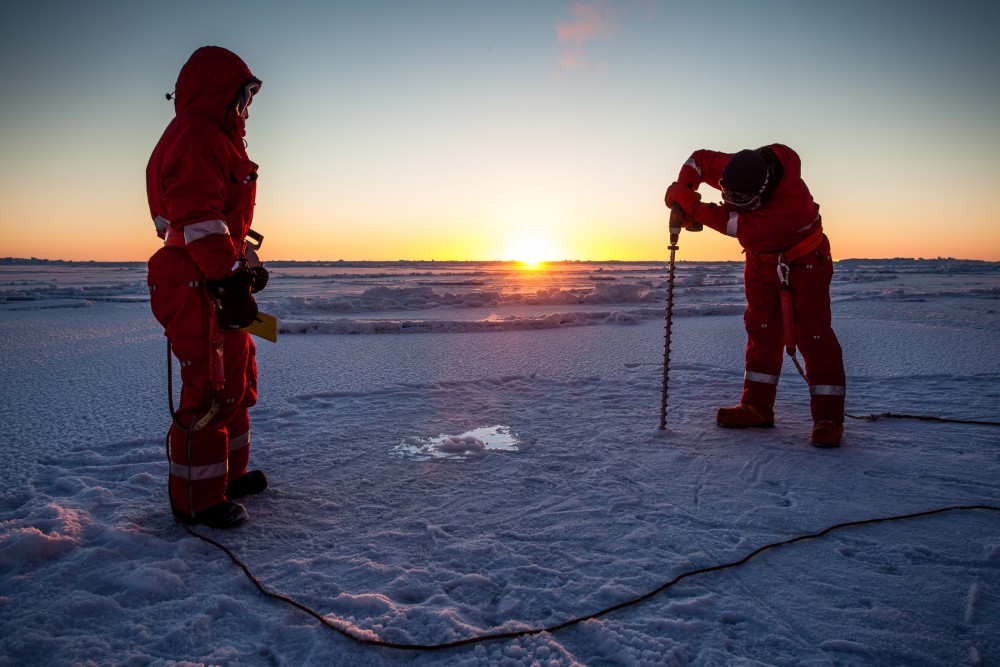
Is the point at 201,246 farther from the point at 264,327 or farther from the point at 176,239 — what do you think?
the point at 264,327

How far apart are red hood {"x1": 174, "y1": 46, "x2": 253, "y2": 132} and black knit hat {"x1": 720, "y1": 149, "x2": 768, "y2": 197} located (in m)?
2.68

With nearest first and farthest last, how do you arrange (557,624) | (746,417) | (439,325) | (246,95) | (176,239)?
1. (557,624)
2. (176,239)
3. (246,95)
4. (746,417)
5. (439,325)

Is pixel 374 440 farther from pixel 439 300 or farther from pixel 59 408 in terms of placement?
pixel 439 300

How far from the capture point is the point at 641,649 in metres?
1.63

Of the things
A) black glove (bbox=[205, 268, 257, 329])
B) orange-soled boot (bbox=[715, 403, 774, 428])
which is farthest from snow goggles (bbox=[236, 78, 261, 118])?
orange-soled boot (bbox=[715, 403, 774, 428])

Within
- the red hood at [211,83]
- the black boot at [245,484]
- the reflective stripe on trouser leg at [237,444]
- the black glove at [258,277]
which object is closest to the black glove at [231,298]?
the black glove at [258,277]

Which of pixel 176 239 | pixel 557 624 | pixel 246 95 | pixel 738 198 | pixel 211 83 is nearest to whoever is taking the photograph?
pixel 557 624

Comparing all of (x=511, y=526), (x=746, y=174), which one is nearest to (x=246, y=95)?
(x=511, y=526)

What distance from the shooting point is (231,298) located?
237 centimetres

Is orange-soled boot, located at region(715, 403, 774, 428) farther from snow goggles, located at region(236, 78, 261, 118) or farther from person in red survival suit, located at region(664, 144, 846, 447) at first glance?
snow goggles, located at region(236, 78, 261, 118)

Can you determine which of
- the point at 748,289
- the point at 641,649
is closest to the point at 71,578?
the point at 641,649

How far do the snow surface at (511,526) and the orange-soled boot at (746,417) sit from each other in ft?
0.34

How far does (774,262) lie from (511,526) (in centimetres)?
248

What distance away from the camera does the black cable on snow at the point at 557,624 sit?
1.66 m
